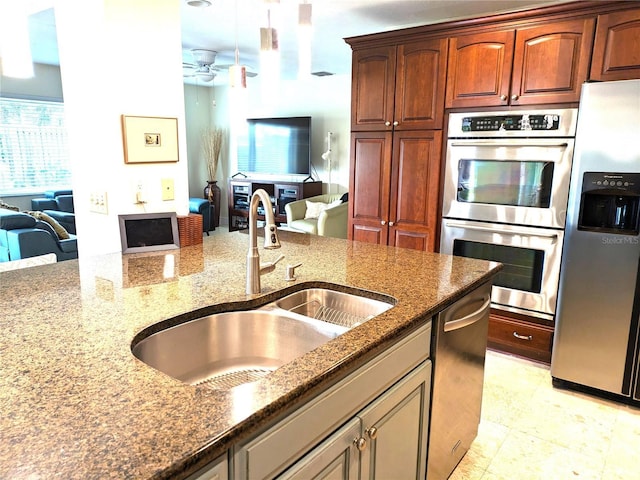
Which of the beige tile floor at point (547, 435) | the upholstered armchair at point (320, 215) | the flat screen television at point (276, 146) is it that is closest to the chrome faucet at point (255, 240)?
Answer: the beige tile floor at point (547, 435)

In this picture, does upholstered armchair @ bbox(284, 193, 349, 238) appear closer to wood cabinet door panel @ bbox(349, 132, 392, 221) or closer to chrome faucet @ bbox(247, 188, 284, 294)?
wood cabinet door panel @ bbox(349, 132, 392, 221)

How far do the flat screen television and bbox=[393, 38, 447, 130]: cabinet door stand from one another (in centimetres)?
337

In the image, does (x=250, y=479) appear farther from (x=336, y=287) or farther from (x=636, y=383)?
Answer: (x=636, y=383)

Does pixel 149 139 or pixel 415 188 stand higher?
pixel 149 139

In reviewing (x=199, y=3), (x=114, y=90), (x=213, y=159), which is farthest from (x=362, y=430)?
(x=213, y=159)

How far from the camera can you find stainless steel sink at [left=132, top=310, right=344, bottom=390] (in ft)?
4.41

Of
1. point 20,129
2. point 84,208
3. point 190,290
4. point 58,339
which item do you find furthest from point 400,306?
point 20,129

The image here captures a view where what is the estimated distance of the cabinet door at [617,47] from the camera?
7.88ft

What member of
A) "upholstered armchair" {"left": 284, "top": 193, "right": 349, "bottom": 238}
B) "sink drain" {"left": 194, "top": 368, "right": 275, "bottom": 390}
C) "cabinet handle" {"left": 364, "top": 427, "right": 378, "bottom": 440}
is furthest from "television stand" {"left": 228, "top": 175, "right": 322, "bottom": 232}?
"cabinet handle" {"left": 364, "top": 427, "right": 378, "bottom": 440}

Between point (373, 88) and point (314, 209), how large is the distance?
8.38 feet

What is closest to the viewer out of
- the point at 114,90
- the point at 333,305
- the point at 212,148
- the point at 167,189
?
the point at 333,305

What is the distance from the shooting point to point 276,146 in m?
6.88

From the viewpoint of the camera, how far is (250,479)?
878mm

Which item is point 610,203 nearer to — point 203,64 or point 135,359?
→ point 135,359
